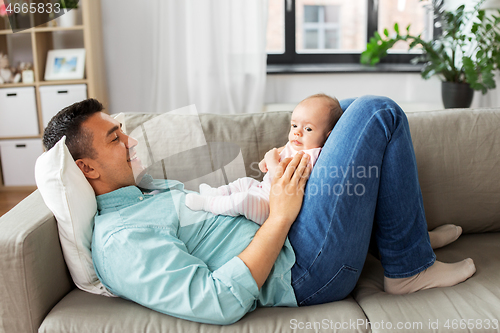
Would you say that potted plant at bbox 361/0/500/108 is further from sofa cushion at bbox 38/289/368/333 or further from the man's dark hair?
the man's dark hair

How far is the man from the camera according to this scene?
3.23 ft

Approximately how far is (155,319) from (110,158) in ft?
1.44

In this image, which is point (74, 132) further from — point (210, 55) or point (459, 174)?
point (210, 55)

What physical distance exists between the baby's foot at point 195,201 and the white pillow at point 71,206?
0.82ft

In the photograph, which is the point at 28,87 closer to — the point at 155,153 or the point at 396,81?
the point at 155,153

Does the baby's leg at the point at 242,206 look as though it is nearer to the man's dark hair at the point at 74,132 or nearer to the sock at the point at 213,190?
the sock at the point at 213,190

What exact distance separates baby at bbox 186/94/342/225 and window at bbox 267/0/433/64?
217cm

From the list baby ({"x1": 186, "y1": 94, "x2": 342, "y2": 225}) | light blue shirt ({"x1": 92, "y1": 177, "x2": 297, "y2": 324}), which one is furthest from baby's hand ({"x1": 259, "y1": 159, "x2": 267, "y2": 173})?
light blue shirt ({"x1": 92, "y1": 177, "x2": 297, "y2": 324})

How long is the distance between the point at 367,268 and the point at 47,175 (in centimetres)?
98

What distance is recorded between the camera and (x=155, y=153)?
125 cm

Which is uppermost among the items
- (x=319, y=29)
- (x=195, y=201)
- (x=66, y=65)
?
(x=319, y=29)

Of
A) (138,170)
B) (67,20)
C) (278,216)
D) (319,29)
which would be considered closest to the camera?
(278,216)

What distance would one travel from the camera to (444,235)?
143cm

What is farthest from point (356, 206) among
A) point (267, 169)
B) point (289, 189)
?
point (267, 169)
